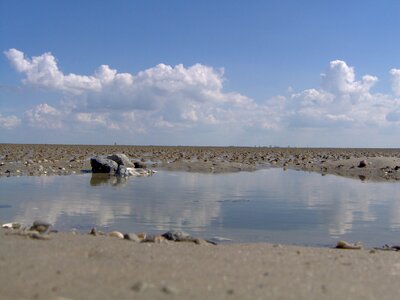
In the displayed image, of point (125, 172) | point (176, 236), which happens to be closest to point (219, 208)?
point (176, 236)

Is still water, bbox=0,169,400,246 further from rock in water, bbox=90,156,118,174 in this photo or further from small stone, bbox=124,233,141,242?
rock in water, bbox=90,156,118,174

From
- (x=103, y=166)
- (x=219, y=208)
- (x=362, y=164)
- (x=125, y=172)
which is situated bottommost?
(x=219, y=208)

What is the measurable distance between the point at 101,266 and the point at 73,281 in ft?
2.04

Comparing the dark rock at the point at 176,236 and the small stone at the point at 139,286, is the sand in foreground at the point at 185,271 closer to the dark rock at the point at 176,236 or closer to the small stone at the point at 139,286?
the small stone at the point at 139,286

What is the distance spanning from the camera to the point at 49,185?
16.4 m

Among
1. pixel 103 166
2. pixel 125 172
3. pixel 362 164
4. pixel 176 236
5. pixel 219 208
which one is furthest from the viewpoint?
pixel 362 164

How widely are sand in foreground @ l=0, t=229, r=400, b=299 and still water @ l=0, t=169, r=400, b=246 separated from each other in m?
2.08

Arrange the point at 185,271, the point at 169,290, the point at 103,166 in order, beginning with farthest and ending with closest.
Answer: the point at 103,166
the point at 185,271
the point at 169,290

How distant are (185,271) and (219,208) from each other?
6.69 metres

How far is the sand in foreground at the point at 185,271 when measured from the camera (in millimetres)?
4652

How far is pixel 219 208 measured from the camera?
12.0 meters

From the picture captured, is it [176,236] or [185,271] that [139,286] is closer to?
[185,271]

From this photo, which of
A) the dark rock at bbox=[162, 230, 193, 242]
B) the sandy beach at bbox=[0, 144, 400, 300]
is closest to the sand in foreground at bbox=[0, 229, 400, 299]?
the sandy beach at bbox=[0, 144, 400, 300]

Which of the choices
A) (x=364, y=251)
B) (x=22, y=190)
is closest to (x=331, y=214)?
(x=364, y=251)
